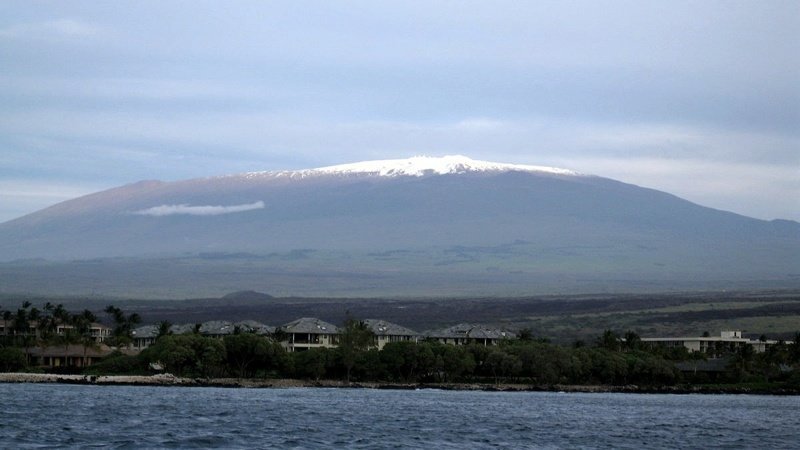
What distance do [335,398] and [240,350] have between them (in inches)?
999

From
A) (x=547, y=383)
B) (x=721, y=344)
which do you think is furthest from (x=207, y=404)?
(x=721, y=344)

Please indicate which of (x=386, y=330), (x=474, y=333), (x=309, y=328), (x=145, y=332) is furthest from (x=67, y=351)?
(x=474, y=333)

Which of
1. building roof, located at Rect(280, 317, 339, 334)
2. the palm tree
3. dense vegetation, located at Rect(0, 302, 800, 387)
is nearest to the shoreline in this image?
dense vegetation, located at Rect(0, 302, 800, 387)

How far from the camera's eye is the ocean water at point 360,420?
55031 millimetres

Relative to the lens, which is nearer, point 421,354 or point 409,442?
point 409,442

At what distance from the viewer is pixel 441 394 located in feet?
329

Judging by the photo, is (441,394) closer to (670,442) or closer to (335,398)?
(335,398)

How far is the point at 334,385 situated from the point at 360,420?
44471mm

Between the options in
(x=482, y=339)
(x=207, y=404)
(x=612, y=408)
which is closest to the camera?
(x=207, y=404)

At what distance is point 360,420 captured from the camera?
6712 cm

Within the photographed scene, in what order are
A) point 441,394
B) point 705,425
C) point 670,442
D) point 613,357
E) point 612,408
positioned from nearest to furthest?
1. point 670,442
2. point 705,425
3. point 612,408
4. point 441,394
5. point 613,357

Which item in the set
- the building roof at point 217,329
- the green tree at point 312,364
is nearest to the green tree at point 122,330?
the building roof at point 217,329

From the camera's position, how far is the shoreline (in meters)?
103

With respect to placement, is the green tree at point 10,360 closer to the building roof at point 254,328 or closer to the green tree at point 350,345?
the green tree at point 350,345
